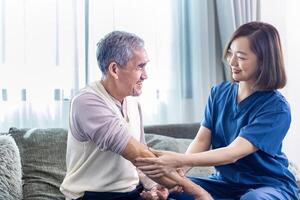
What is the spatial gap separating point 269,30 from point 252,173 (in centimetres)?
54

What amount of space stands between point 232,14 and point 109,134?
173cm

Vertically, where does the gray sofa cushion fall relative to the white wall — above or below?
below

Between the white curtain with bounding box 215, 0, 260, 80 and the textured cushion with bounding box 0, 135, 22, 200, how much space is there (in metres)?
1.48

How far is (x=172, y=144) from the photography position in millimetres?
2344

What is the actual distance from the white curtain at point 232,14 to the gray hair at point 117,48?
1457 millimetres

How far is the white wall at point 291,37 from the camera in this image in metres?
3.11

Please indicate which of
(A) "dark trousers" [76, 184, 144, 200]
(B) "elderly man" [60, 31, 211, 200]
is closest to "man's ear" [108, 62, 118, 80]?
(B) "elderly man" [60, 31, 211, 200]

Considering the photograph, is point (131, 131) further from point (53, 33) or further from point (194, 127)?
point (53, 33)

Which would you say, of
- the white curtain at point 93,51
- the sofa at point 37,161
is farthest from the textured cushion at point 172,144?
the white curtain at point 93,51

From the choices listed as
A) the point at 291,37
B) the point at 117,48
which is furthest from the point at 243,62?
the point at 291,37

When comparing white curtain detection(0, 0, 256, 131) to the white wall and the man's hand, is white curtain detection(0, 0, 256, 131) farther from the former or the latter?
the man's hand

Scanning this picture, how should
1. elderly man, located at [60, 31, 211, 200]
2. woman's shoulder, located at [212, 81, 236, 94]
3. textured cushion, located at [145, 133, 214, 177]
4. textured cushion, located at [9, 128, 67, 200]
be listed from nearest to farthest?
1. elderly man, located at [60, 31, 211, 200]
2. woman's shoulder, located at [212, 81, 236, 94]
3. textured cushion, located at [9, 128, 67, 200]
4. textured cushion, located at [145, 133, 214, 177]

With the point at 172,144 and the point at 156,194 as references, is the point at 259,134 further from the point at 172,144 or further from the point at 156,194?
the point at 172,144

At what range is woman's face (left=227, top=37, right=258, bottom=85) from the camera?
1.66 metres
